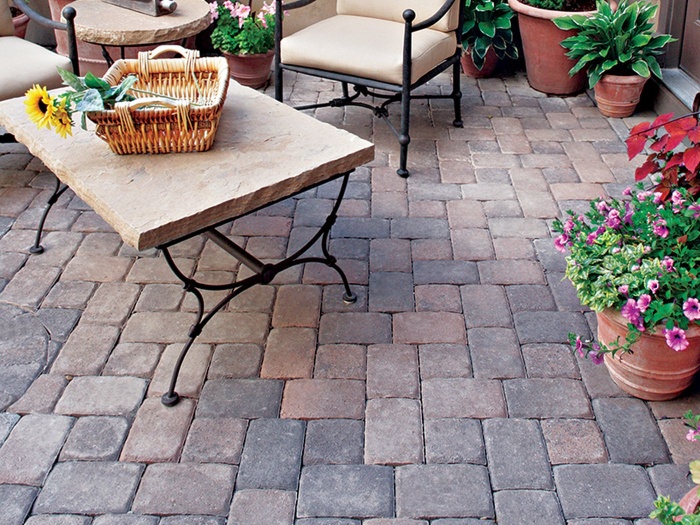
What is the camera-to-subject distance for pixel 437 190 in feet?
11.2

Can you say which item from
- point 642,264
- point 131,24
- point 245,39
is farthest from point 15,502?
point 245,39

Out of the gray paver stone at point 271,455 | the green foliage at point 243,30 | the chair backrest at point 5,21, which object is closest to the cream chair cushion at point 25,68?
the chair backrest at point 5,21

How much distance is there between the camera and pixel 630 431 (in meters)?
2.17

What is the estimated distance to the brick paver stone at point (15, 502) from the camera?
1929 mm

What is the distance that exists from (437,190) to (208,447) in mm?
1697

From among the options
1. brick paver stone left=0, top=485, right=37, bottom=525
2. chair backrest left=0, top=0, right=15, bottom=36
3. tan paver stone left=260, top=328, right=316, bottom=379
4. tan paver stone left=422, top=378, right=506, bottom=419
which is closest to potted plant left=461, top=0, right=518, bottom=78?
chair backrest left=0, top=0, right=15, bottom=36

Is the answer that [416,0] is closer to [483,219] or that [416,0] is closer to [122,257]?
[483,219]

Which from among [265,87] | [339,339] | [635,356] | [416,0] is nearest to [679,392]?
[635,356]

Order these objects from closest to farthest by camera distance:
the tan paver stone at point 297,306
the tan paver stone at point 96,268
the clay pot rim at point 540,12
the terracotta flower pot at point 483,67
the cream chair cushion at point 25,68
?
the tan paver stone at point 297,306 < the tan paver stone at point 96,268 < the cream chair cushion at point 25,68 < the clay pot rim at point 540,12 < the terracotta flower pot at point 483,67

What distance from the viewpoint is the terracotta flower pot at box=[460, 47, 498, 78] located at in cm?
447

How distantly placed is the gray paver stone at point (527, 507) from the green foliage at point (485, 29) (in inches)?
115

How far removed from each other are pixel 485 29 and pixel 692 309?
2679 millimetres

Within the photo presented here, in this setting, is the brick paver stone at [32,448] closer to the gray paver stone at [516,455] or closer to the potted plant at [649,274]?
the gray paver stone at [516,455]

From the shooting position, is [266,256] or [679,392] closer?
[679,392]
